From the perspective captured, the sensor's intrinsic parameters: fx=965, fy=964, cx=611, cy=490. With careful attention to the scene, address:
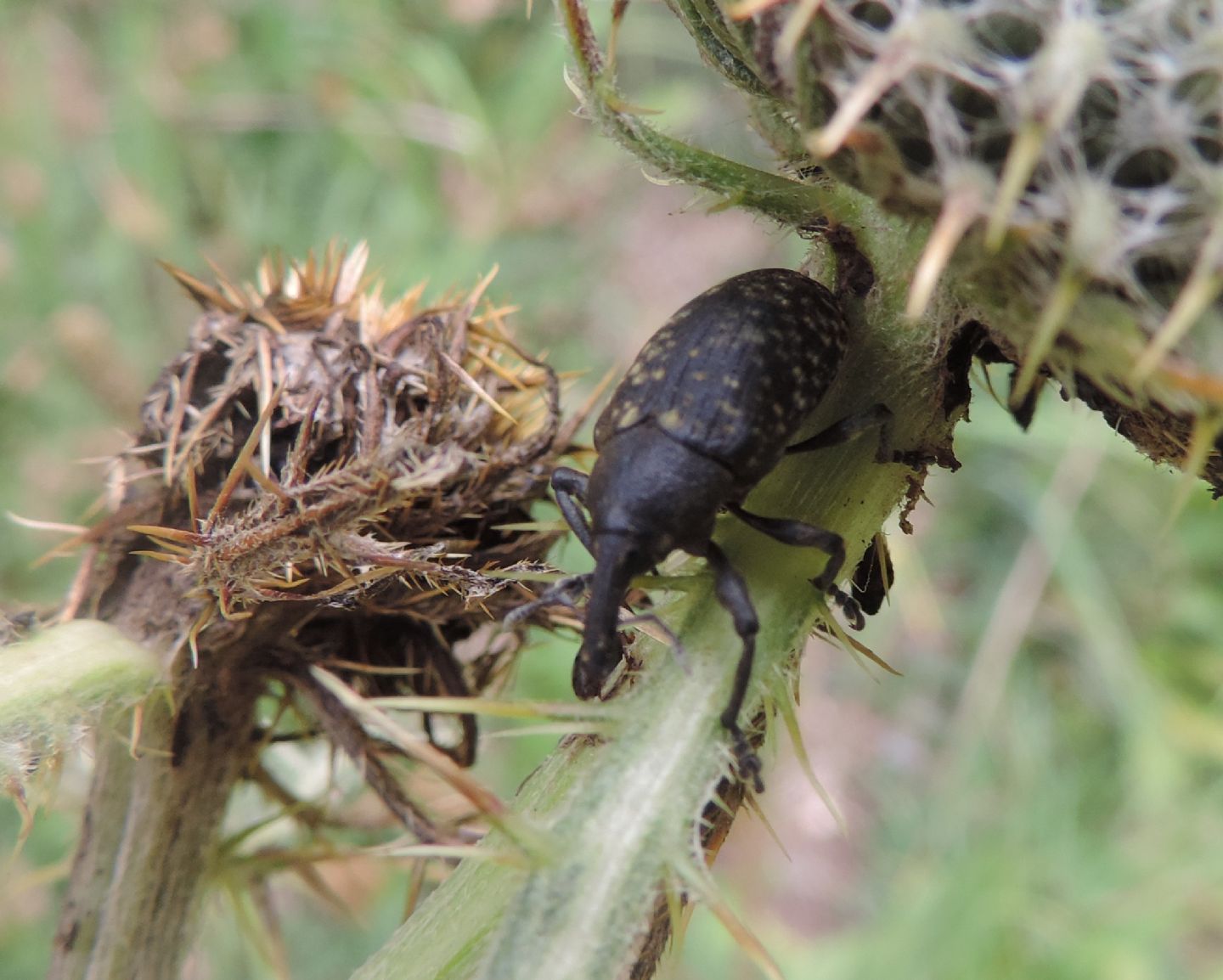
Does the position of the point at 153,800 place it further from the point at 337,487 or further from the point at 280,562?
the point at 337,487

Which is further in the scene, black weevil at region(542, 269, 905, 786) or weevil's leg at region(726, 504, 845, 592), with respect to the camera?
black weevil at region(542, 269, 905, 786)

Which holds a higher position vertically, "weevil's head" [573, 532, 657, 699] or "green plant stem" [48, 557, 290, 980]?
"weevil's head" [573, 532, 657, 699]

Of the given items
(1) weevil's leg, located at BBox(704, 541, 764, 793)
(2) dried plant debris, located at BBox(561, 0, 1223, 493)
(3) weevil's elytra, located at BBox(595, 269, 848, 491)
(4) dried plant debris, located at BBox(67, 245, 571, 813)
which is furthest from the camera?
(3) weevil's elytra, located at BBox(595, 269, 848, 491)

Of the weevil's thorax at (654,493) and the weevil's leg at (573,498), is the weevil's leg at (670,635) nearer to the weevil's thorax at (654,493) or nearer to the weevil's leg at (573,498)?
the weevil's thorax at (654,493)

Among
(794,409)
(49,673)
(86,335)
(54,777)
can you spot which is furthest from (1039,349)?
(86,335)

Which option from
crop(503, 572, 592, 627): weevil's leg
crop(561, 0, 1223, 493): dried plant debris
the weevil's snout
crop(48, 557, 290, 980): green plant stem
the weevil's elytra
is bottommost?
crop(48, 557, 290, 980): green plant stem

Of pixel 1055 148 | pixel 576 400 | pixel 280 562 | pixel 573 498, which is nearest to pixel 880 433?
pixel 1055 148

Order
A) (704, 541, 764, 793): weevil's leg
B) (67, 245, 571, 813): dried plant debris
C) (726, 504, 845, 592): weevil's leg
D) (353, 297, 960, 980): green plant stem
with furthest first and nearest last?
(67, 245, 571, 813): dried plant debris → (726, 504, 845, 592): weevil's leg → (704, 541, 764, 793): weevil's leg → (353, 297, 960, 980): green plant stem

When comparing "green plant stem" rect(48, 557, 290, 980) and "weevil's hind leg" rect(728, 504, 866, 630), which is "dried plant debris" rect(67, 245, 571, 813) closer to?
"green plant stem" rect(48, 557, 290, 980)

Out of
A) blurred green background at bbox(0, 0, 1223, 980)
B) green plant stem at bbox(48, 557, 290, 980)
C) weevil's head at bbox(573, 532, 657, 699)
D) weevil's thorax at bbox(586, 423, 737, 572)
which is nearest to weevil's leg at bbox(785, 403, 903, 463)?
weevil's thorax at bbox(586, 423, 737, 572)
